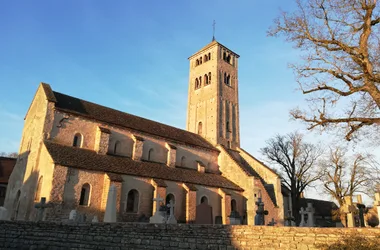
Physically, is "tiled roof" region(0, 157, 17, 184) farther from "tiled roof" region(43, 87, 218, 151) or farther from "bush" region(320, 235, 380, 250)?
"bush" region(320, 235, 380, 250)

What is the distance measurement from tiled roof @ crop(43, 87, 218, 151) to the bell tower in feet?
8.10

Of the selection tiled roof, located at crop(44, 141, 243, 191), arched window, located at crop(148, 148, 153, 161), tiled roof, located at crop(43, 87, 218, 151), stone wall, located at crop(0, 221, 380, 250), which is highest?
tiled roof, located at crop(43, 87, 218, 151)

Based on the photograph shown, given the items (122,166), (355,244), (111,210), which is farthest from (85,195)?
(355,244)

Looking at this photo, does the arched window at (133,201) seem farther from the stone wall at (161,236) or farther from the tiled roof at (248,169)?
the tiled roof at (248,169)

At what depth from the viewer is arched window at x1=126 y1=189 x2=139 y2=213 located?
20.7 m

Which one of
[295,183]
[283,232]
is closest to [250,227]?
[283,232]

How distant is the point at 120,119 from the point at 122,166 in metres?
5.99

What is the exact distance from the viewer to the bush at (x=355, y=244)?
673 centimetres

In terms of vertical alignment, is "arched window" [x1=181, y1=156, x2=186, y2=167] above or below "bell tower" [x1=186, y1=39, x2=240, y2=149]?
below

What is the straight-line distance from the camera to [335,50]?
12.1 meters

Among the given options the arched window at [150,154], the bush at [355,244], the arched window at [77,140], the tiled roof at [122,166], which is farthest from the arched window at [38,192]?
the bush at [355,244]

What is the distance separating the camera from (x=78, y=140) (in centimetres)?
2234

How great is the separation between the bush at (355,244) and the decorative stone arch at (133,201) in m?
15.5

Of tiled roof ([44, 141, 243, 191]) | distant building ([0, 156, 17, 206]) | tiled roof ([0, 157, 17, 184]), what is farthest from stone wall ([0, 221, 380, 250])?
tiled roof ([0, 157, 17, 184])
